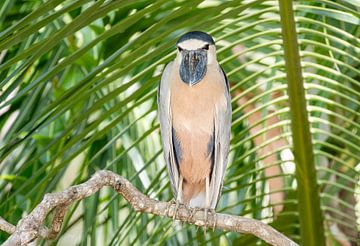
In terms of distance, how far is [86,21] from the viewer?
102 cm

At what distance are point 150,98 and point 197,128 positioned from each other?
3.8 inches

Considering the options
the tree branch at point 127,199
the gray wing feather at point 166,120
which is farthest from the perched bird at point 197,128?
the tree branch at point 127,199

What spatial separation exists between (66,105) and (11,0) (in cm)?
18

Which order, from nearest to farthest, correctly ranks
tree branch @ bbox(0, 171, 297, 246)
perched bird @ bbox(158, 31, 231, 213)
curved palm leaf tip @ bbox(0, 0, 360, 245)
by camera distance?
tree branch @ bbox(0, 171, 297, 246)
curved palm leaf tip @ bbox(0, 0, 360, 245)
perched bird @ bbox(158, 31, 231, 213)

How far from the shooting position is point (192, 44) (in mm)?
1229

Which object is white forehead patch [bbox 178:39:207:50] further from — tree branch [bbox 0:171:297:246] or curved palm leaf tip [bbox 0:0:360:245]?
tree branch [bbox 0:171:297:246]

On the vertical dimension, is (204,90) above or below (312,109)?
above

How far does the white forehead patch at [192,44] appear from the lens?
122cm

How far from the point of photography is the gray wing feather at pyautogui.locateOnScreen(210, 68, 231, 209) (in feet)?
4.71

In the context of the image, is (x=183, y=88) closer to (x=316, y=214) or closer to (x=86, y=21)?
(x=316, y=214)

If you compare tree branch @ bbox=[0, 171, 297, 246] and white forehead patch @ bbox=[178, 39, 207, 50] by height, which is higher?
white forehead patch @ bbox=[178, 39, 207, 50]

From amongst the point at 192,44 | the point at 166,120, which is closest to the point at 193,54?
the point at 192,44

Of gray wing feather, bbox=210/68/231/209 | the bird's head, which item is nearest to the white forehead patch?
the bird's head

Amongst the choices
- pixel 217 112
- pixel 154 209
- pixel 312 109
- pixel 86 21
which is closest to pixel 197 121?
pixel 217 112
